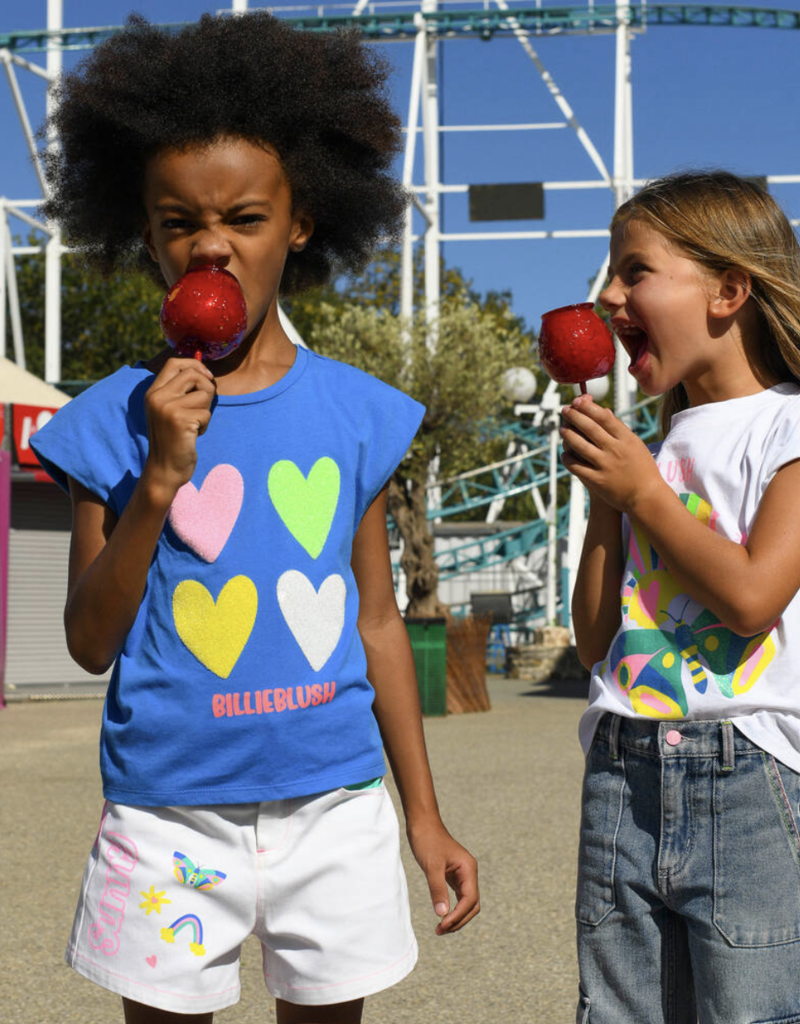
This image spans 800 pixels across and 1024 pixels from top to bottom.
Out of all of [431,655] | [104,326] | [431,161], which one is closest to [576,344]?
[431,655]

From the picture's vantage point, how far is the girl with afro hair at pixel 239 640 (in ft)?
6.68

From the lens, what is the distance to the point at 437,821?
7.48 ft

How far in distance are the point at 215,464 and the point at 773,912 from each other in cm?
108

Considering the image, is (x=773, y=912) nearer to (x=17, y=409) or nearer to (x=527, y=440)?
(x=17, y=409)

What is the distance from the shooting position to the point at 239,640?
2.10 metres

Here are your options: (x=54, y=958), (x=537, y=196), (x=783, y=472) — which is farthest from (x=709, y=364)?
(x=537, y=196)

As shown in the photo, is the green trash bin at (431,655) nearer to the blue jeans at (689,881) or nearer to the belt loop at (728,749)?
the blue jeans at (689,881)

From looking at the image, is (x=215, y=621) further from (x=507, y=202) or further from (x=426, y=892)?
(x=507, y=202)

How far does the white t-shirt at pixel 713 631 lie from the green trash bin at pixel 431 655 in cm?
1046

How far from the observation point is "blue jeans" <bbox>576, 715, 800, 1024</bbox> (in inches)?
80.8

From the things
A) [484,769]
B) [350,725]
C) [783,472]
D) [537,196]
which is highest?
[537,196]

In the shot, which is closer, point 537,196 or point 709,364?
point 709,364

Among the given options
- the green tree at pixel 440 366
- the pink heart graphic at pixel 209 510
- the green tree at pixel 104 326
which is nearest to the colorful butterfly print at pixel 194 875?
the pink heart graphic at pixel 209 510

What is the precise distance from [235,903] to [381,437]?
78 cm
